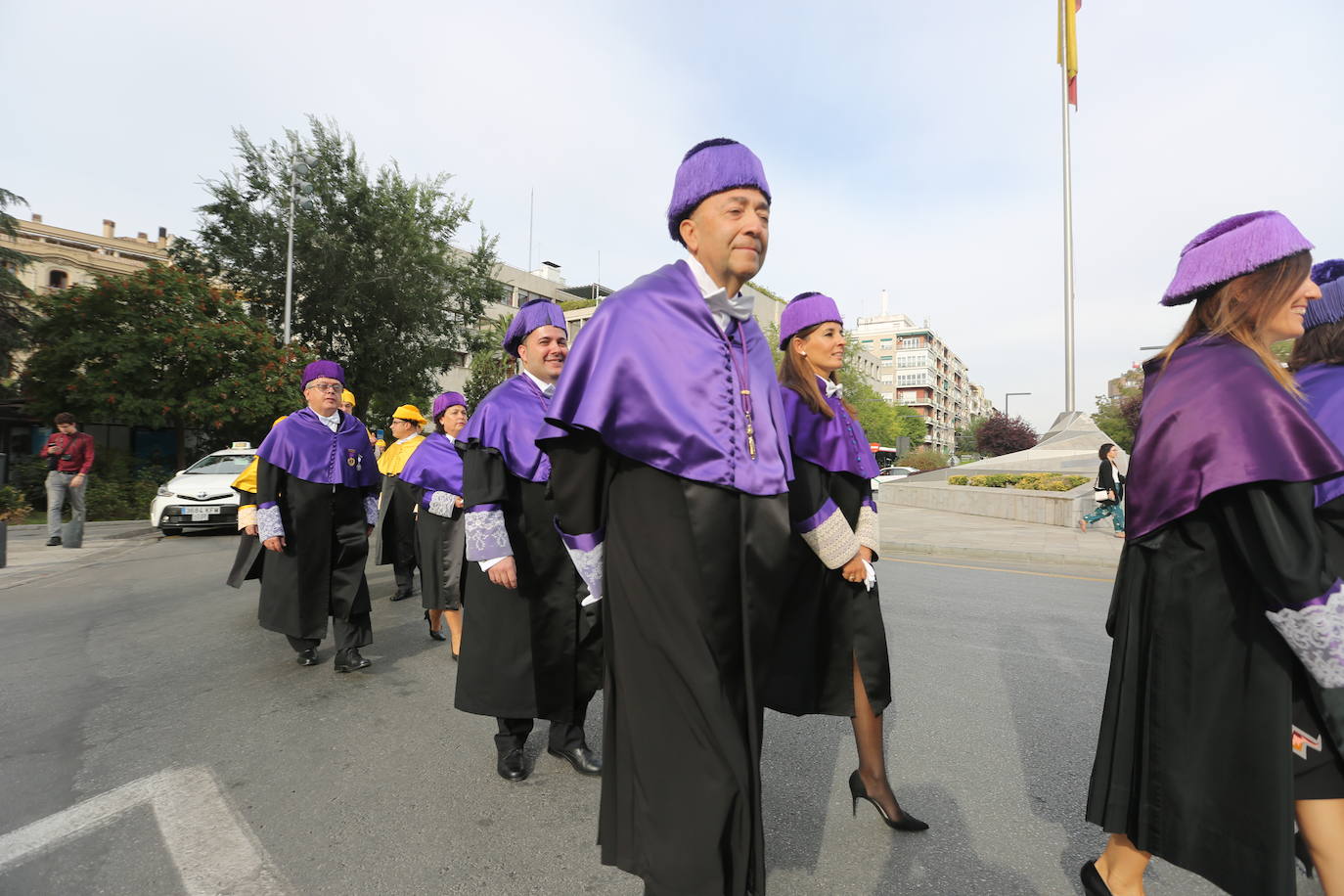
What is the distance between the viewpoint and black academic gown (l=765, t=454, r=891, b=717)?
2605mm

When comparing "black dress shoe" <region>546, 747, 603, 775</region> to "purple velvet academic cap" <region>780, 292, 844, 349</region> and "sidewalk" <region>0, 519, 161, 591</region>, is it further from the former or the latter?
"sidewalk" <region>0, 519, 161, 591</region>

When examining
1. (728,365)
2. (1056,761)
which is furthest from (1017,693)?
(728,365)

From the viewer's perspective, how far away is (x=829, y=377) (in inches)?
115

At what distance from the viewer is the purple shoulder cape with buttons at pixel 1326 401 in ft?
6.04

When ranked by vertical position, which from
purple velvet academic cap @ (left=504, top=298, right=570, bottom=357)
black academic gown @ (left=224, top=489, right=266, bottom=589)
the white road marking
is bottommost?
the white road marking

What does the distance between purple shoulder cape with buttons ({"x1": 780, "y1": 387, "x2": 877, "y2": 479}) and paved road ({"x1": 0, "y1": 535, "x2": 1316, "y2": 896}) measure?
140cm

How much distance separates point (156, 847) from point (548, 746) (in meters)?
1.55

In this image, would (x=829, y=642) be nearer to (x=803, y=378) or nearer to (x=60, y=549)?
(x=803, y=378)

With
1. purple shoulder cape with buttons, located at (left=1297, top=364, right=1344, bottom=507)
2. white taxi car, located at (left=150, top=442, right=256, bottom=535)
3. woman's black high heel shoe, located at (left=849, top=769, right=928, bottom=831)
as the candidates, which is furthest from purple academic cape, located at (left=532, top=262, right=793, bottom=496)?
white taxi car, located at (left=150, top=442, right=256, bottom=535)

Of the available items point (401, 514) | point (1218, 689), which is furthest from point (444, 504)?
point (1218, 689)

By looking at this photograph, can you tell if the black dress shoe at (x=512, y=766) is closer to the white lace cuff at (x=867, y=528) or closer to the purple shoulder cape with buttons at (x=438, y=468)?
the white lace cuff at (x=867, y=528)

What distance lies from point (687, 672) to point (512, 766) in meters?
1.92

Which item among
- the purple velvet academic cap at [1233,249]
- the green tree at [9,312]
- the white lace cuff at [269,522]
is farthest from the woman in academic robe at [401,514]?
the green tree at [9,312]

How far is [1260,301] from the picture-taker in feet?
6.09
